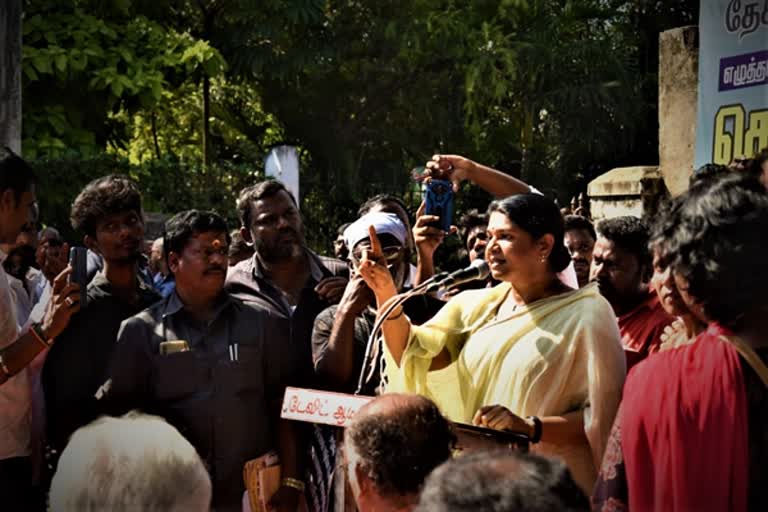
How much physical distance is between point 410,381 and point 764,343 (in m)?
1.49

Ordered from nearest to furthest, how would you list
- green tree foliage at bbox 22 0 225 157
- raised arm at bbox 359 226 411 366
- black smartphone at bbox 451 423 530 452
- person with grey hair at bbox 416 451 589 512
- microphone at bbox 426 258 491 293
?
person with grey hair at bbox 416 451 589 512 → black smartphone at bbox 451 423 530 452 → microphone at bbox 426 258 491 293 → raised arm at bbox 359 226 411 366 → green tree foliage at bbox 22 0 225 157

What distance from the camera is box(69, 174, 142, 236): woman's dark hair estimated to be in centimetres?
454

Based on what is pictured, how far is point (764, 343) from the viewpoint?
9.04ft

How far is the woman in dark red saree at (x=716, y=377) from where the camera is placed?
271 centimetres

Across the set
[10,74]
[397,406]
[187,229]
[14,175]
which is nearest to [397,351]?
[187,229]

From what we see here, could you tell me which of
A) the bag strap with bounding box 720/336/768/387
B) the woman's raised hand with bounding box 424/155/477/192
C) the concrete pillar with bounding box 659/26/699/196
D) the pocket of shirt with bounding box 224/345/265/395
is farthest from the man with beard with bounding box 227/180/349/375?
the concrete pillar with bounding box 659/26/699/196

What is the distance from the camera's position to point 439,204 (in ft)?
14.1

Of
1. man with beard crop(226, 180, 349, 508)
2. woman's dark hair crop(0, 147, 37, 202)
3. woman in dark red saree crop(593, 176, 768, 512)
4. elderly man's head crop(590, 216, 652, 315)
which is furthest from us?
elderly man's head crop(590, 216, 652, 315)

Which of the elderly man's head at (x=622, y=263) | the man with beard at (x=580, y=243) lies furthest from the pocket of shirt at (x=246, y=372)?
the man with beard at (x=580, y=243)

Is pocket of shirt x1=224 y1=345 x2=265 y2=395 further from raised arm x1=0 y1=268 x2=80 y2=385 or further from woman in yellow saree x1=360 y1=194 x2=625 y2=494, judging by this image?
raised arm x1=0 y1=268 x2=80 y2=385

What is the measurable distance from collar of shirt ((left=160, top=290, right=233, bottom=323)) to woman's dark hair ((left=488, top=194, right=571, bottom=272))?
113 centimetres

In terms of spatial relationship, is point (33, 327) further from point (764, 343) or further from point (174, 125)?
point (174, 125)

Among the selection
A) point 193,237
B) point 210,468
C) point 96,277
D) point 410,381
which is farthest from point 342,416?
point 96,277

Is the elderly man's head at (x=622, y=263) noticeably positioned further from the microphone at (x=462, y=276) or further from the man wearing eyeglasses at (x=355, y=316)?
the microphone at (x=462, y=276)
